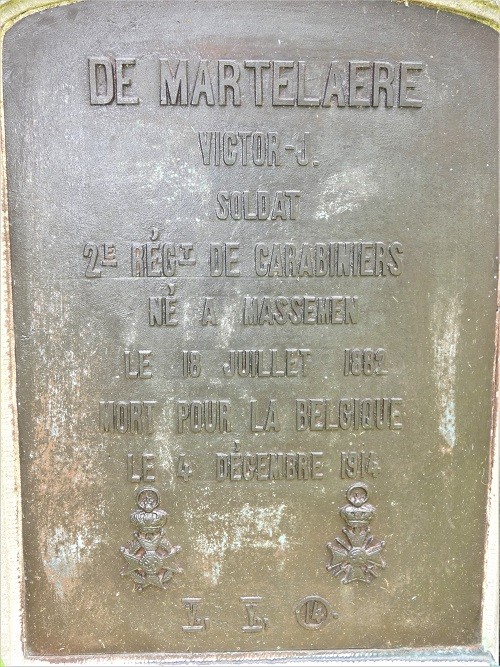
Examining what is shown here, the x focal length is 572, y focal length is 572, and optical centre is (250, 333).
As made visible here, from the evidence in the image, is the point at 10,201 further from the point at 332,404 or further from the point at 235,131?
the point at 332,404

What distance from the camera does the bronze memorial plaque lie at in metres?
2.10

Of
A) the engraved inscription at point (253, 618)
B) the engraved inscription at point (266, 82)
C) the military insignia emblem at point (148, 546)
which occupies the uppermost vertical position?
the engraved inscription at point (266, 82)

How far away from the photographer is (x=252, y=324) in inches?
86.7

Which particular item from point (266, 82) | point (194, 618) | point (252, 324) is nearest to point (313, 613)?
point (194, 618)

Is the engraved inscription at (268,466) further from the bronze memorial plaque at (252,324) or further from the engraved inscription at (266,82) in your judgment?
the engraved inscription at (266,82)

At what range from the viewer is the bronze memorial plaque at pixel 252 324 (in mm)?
2096

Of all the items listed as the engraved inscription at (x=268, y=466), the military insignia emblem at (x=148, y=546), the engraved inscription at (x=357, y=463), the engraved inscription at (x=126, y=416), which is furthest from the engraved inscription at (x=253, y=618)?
the engraved inscription at (x=126, y=416)

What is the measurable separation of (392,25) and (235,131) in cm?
69

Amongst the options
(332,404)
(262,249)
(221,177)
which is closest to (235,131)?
(221,177)

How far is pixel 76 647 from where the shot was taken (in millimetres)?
2336

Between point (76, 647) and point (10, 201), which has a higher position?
point (10, 201)

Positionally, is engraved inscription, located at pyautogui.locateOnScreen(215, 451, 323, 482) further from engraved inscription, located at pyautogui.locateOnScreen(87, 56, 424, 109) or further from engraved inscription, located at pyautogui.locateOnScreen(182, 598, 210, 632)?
engraved inscription, located at pyautogui.locateOnScreen(87, 56, 424, 109)

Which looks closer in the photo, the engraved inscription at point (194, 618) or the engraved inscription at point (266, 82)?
the engraved inscription at point (266, 82)

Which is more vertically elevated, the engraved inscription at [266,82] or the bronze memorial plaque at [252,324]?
the engraved inscription at [266,82]
